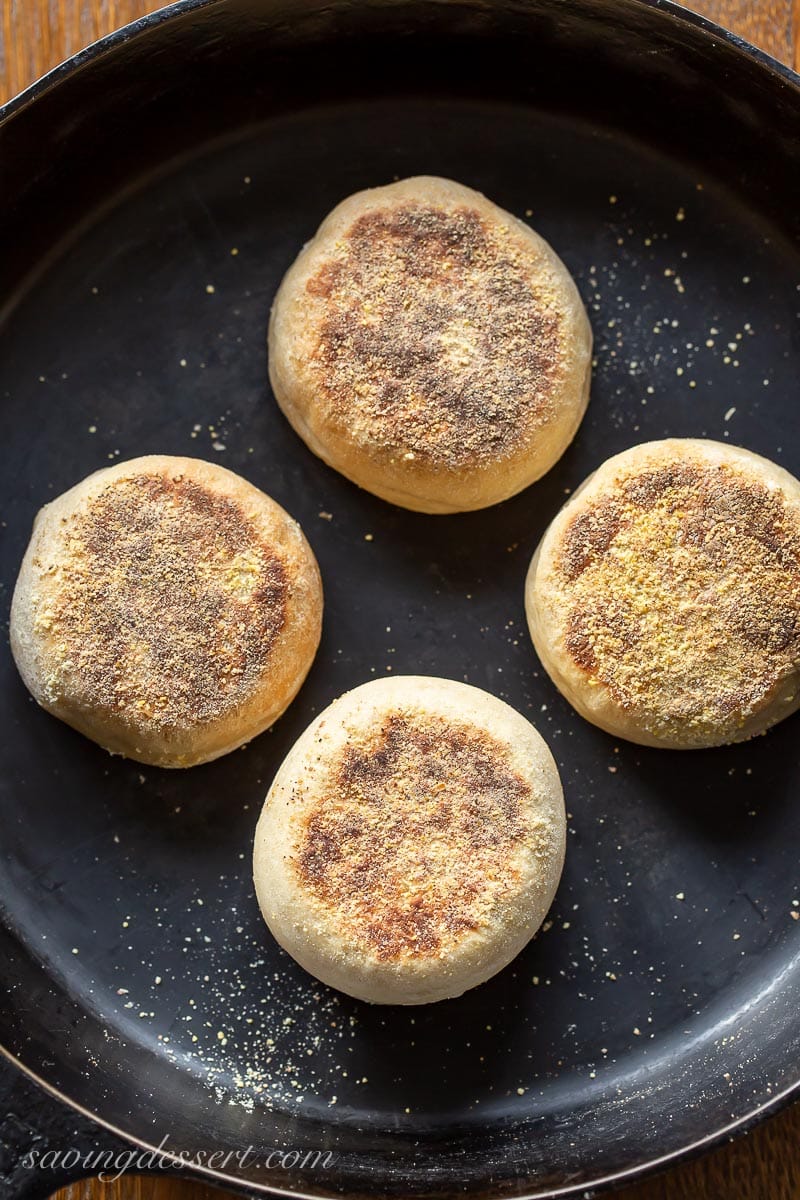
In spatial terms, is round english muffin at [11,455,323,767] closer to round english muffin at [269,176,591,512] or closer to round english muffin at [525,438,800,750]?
round english muffin at [269,176,591,512]

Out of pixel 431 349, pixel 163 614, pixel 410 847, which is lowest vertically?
pixel 410 847

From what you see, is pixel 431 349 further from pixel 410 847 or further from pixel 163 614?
pixel 410 847

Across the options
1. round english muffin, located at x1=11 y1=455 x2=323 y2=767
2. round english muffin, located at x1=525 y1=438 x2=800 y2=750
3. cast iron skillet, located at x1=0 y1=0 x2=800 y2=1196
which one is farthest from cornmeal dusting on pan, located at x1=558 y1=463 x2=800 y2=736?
round english muffin, located at x1=11 y1=455 x2=323 y2=767

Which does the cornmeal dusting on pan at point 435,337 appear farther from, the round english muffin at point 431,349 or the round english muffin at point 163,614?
the round english muffin at point 163,614

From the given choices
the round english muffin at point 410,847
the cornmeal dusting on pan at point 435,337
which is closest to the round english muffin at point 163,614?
the round english muffin at point 410,847

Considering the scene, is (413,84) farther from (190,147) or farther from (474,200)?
(190,147)

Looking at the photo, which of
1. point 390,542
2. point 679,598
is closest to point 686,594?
point 679,598

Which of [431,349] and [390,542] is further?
[390,542]

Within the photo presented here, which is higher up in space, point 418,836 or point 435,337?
point 435,337
